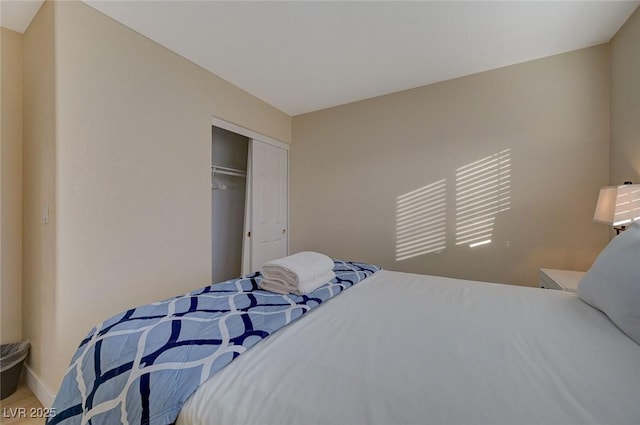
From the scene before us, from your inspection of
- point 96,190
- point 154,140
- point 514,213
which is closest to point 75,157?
point 96,190

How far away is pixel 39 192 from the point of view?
5.78 ft

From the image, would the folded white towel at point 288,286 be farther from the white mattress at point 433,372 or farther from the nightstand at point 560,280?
the nightstand at point 560,280

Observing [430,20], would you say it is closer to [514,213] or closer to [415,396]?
[514,213]

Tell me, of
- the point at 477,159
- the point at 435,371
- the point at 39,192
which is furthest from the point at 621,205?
the point at 39,192

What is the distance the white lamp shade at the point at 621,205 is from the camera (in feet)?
5.08

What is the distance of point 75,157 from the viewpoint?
166cm

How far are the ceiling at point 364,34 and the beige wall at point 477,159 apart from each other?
0.26m

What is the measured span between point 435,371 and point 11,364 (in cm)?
265

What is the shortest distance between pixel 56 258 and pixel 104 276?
28 cm

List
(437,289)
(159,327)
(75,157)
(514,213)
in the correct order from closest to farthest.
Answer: (159,327), (437,289), (75,157), (514,213)

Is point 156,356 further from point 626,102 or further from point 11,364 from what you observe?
point 626,102

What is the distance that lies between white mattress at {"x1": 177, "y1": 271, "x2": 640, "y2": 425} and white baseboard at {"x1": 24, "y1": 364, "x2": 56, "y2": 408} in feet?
5.88

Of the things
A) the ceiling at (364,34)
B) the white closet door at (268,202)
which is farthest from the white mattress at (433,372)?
the white closet door at (268,202)

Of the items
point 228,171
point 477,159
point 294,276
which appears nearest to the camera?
point 294,276
